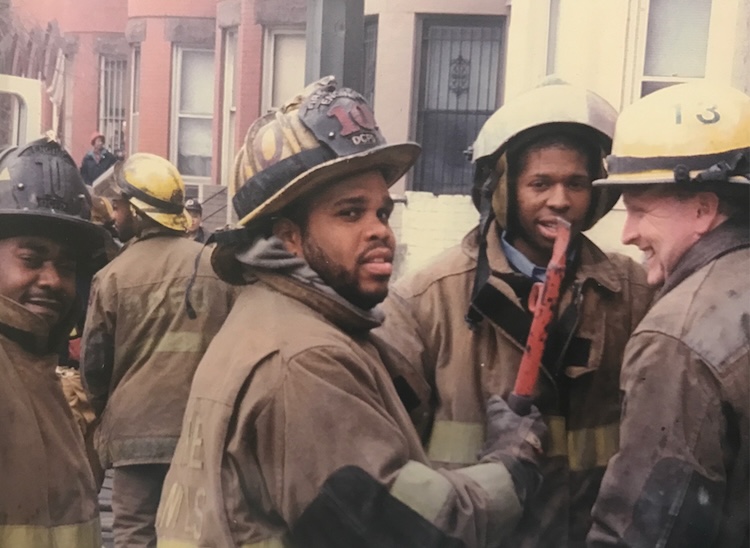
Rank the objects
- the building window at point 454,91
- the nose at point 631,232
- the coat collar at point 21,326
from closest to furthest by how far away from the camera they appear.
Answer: the nose at point 631,232 → the coat collar at point 21,326 → the building window at point 454,91

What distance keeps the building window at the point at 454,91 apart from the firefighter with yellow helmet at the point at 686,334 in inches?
35.5

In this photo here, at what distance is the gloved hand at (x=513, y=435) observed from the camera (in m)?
2.00

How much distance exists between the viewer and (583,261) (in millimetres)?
2488

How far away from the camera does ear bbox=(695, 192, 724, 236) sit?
1945mm

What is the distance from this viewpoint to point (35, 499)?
2.14m

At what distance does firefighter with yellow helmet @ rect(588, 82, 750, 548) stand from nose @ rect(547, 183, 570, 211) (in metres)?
0.34

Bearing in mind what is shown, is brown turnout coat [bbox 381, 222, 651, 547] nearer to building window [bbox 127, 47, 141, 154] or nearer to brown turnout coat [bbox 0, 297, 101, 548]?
brown turnout coat [bbox 0, 297, 101, 548]

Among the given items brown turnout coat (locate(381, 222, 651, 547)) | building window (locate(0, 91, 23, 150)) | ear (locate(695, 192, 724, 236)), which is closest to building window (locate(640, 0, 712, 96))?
brown turnout coat (locate(381, 222, 651, 547))

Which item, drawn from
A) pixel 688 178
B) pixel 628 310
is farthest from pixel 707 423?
pixel 628 310

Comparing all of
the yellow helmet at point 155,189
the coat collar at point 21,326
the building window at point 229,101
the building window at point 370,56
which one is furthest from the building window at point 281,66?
the coat collar at point 21,326

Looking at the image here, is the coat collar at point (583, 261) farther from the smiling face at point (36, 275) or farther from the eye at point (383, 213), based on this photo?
the smiling face at point (36, 275)

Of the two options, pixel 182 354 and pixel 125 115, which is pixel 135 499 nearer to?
pixel 182 354

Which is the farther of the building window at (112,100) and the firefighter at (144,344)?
the firefighter at (144,344)

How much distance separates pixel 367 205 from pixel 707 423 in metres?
0.69
